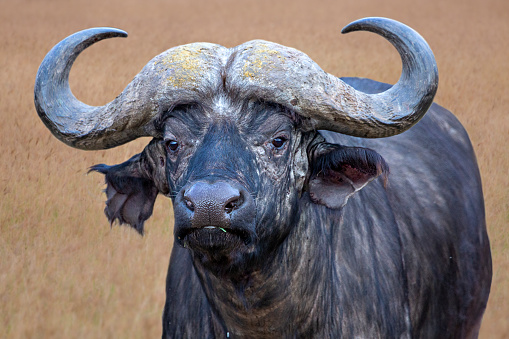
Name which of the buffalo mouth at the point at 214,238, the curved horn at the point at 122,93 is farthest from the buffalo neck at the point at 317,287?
the curved horn at the point at 122,93

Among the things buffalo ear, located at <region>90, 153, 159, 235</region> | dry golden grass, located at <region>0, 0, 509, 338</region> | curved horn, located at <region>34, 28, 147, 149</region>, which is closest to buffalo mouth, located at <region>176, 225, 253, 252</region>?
curved horn, located at <region>34, 28, 147, 149</region>

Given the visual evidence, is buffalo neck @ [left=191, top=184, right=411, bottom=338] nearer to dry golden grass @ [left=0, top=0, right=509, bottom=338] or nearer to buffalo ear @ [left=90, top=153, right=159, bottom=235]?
buffalo ear @ [left=90, top=153, right=159, bottom=235]

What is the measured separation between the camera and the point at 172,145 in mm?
3217

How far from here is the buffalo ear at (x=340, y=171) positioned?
10.8 ft

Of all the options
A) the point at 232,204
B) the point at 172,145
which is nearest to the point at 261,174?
the point at 232,204

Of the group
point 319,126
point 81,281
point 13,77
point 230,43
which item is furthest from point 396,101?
point 230,43

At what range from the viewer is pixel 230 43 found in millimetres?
15523

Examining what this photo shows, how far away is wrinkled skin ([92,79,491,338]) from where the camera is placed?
9.64ft

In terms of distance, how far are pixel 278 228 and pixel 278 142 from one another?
39 cm

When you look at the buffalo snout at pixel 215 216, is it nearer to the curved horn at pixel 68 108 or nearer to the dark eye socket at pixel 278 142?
the dark eye socket at pixel 278 142

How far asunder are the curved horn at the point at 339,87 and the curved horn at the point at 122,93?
18cm

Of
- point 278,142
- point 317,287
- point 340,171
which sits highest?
point 278,142

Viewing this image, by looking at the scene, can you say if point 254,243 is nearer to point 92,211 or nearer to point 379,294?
point 379,294

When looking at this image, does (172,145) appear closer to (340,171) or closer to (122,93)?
(122,93)
